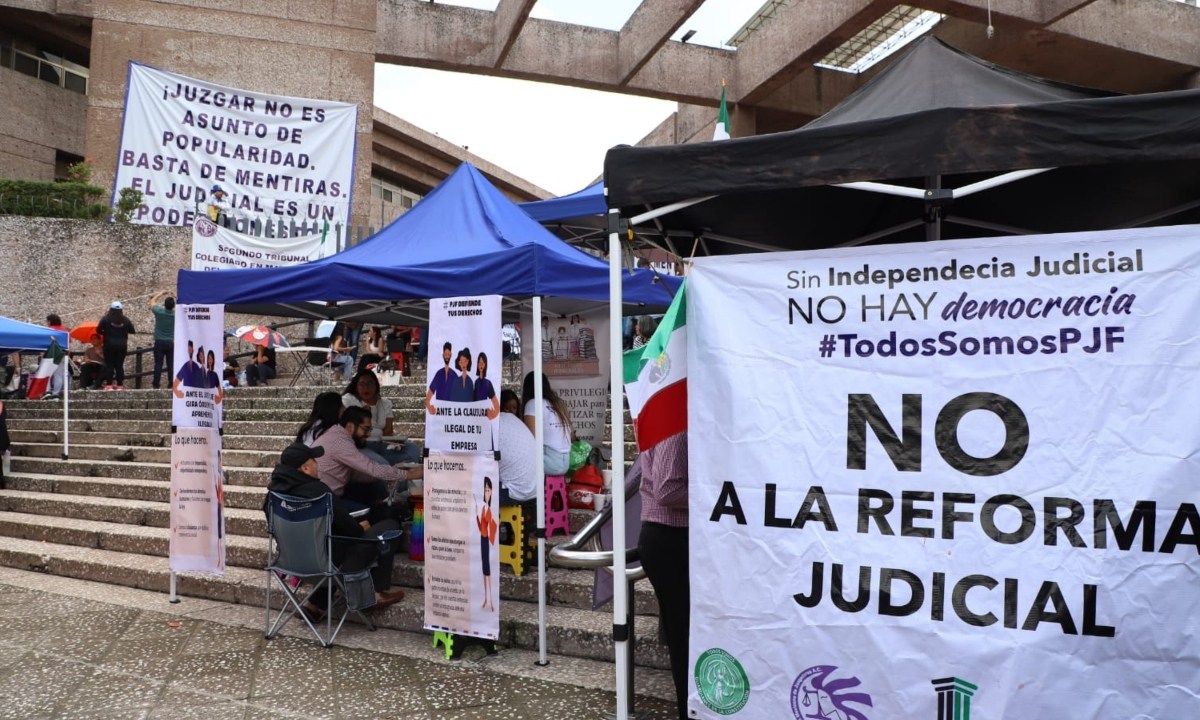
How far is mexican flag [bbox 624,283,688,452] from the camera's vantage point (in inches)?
149

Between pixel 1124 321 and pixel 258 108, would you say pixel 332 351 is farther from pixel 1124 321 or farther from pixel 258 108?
pixel 1124 321

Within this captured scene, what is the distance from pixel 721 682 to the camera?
11.5 feet

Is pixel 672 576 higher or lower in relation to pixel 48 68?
lower

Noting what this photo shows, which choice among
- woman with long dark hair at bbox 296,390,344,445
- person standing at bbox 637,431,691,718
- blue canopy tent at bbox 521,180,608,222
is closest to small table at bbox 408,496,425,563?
woman with long dark hair at bbox 296,390,344,445

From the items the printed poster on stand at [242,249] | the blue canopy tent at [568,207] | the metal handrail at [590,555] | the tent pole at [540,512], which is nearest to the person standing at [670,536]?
the metal handrail at [590,555]

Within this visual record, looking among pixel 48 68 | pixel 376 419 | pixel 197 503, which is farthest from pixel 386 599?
pixel 48 68

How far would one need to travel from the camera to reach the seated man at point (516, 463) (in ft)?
20.4

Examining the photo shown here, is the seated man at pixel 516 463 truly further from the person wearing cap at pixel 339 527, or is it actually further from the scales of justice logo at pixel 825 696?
the scales of justice logo at pixel 825 696

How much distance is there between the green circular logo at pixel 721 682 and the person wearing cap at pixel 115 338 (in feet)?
45.0

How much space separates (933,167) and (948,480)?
44.9 inches

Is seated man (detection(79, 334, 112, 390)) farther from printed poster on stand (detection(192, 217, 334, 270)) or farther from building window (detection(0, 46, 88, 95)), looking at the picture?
building window (detection(0, 46, 88, 95))

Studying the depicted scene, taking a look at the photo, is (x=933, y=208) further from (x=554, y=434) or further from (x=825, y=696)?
(x=554, y=434)

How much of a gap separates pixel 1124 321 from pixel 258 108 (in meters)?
16.9

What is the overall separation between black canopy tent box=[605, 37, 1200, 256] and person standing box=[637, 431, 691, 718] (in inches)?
41.8
